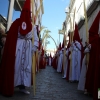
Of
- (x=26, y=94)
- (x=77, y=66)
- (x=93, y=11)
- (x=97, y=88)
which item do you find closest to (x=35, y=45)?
(x=26, y=94)

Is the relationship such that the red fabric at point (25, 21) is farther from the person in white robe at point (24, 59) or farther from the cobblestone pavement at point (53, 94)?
the cobblestone pavement at point (53, 94)

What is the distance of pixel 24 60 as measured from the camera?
5738 millimetres

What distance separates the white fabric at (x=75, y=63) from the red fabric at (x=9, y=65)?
4434 millimetres

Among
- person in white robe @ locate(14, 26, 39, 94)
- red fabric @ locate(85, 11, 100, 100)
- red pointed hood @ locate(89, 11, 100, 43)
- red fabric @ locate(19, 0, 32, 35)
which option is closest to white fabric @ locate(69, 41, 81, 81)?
red fabric @ locate(85, 11, 100, 100)

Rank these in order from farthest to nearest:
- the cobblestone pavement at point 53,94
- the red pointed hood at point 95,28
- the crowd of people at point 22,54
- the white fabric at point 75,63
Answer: the white fabric at point 75,63, the red pointed hood at point 95,28, the crowd of people at point 22,54, the cobblestone pavement at point 53,94

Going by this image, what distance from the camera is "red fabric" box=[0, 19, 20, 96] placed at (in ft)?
17.2

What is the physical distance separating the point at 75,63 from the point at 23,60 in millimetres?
4485

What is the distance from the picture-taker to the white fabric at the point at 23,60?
560cm

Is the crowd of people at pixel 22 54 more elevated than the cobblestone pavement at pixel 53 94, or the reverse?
the crowd of people at pixel 22 54

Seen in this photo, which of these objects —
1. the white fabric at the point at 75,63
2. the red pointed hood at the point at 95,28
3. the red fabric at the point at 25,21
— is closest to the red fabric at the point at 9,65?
the red fabric at the point at 25,21

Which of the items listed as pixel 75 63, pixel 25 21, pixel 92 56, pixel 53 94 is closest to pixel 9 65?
pixel 25 21

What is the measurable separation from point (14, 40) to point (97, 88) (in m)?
2.46

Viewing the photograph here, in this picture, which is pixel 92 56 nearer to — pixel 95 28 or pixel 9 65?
pixel 95 28

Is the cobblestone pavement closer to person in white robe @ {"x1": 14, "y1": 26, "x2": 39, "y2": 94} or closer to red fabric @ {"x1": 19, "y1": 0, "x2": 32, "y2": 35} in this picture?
person in white robe @ {"x1": 14, "y1": 26, "x2": 39, "y2": 94}
